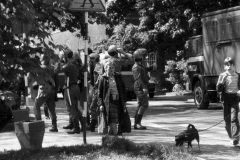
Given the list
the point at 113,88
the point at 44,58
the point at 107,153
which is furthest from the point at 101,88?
the point at 44,58

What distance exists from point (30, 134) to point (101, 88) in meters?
2.17

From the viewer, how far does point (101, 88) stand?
11477mm

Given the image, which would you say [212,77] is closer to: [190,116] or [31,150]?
[190,116]

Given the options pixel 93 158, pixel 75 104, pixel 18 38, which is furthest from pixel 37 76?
pixel 75 104

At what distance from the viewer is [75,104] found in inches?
513

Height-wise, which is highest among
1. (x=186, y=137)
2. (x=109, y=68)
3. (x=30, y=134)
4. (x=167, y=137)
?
(x=109, y=68)

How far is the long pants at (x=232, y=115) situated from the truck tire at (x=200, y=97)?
988 centimetres

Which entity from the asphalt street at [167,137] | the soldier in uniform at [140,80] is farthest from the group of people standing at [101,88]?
the asphalt street at [167,137]

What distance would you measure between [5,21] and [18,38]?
0.57m

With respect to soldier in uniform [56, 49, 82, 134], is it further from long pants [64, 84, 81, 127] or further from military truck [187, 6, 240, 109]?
military truck [187, 6, 240, 109]

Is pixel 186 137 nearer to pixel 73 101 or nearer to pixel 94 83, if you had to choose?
pixel 73 101

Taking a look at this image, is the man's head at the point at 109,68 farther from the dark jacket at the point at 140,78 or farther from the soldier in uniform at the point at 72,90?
the dark jacket at the point at 140,78

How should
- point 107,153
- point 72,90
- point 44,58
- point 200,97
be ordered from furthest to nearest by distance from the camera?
1. point 200,97
2. point 72,90
3. point 107,153
4. point 44,58

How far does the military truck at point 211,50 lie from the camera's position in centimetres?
1939
